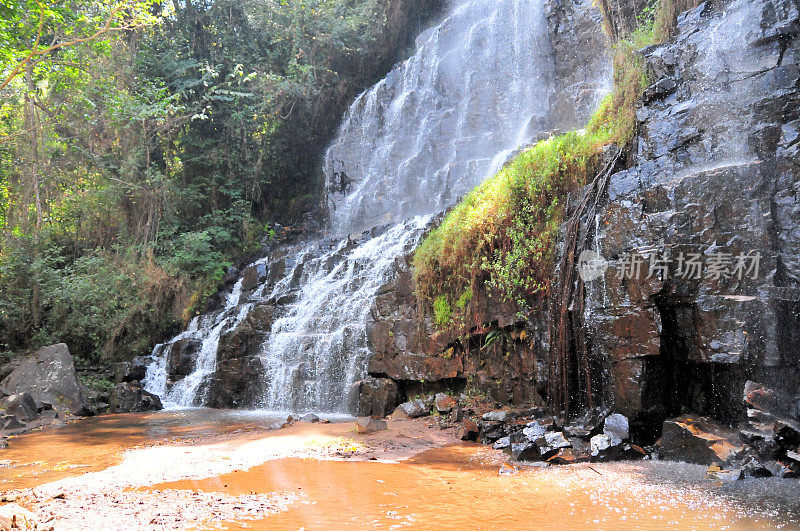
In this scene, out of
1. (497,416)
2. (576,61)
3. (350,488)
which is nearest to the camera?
(350,488)

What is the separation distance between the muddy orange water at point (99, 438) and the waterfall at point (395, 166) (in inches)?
62.2

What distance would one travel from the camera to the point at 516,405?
775 centimetres

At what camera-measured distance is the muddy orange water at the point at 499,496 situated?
354 centimetres

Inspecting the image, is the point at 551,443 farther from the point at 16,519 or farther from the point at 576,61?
the point at 576,61

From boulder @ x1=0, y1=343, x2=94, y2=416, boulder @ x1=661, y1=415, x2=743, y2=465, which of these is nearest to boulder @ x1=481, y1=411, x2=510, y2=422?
boulder @ x1=661, y1=415, x2=743, y2=465

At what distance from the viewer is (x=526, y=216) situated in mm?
8141

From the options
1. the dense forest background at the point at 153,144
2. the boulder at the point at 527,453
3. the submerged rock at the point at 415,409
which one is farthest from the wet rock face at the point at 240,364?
the boulder at the point at 527,453

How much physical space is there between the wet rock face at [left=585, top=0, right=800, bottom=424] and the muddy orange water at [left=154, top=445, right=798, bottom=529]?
1.26 metres

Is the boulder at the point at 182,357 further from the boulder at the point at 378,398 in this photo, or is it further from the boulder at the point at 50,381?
the boulder at the point at 378,398

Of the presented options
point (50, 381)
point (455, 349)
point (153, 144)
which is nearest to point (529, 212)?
point (455, 349)

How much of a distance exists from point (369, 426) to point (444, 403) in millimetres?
1424

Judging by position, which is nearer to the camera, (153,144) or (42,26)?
(42,26)

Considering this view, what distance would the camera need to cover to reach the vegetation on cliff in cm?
772

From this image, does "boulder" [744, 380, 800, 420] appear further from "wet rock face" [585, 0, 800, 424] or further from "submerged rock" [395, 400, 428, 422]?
Result: "submerged rock" [395, 400, 428, 422]
